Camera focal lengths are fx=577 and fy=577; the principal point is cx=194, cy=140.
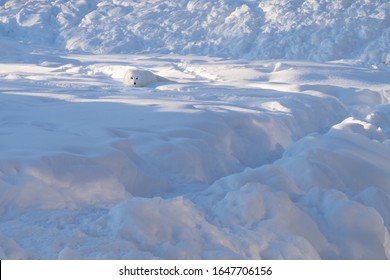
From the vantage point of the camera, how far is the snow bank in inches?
823

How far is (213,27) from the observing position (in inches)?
928

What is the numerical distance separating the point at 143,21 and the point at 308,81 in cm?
1618

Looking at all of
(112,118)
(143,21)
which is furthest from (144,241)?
(143,21)

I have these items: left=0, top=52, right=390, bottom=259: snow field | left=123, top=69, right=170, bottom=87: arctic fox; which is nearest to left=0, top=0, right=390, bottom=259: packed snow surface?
left=0, top=52, right=390, bottom=259: snow field

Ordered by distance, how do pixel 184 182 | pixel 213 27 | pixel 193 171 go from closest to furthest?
pixel 184 182 < pixel 193 171 < pixel 213 27

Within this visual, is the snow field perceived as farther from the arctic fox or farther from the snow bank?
the snow bank

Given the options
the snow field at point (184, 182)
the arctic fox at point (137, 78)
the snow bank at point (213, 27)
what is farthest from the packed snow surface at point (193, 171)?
the snow bank at point (213, 27)

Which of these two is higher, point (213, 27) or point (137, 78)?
point (137, 78)

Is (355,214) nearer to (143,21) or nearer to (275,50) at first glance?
(275,50)

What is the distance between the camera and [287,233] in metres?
3.00

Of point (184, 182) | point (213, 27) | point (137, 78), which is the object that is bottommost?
point (213, 27)

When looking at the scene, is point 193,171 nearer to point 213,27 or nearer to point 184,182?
point 184,182

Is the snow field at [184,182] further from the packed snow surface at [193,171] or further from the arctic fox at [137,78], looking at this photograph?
the arctic fox at [137,78]

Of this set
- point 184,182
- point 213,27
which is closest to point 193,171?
point 184,182
